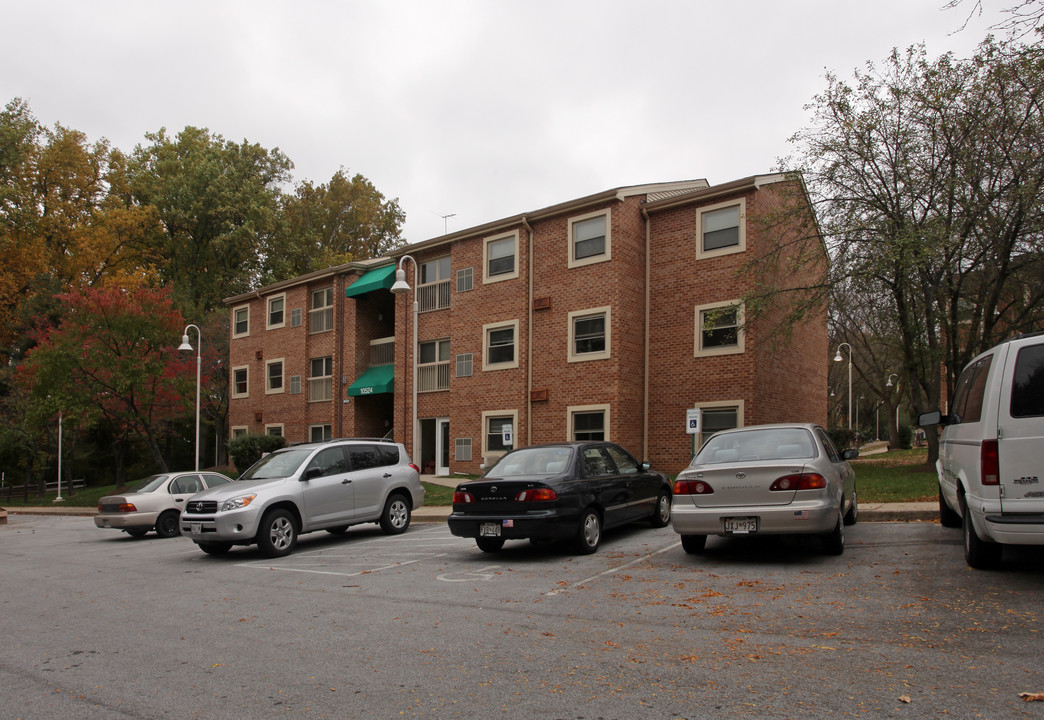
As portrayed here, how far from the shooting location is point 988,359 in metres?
7.39

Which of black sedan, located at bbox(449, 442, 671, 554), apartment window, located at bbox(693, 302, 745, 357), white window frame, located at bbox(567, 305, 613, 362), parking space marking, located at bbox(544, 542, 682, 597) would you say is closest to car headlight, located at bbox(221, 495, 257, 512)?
black sedan, located at bbox(449, 442, 671, 554)

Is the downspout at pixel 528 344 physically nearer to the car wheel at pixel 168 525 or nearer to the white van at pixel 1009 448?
the car wheel at pixel 168 525

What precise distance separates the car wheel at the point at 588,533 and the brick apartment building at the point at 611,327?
415 inches

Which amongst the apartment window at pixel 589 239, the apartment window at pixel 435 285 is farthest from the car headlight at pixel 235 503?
the apartment window at pixel 435 285

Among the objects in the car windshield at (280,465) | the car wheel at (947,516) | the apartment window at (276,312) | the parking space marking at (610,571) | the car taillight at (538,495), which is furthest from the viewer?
the apartment window at (276,312)

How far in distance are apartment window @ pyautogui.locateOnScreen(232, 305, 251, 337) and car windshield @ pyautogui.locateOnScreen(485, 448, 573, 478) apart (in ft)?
96.5

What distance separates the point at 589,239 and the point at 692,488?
49.6ft

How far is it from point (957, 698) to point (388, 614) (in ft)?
15.5

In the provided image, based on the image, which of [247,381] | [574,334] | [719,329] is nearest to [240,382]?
[247,381]

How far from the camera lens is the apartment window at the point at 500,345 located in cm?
2510

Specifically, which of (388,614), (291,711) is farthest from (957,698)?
(388,614)

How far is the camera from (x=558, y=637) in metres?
6.16

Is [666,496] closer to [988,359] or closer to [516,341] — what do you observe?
[988,359]

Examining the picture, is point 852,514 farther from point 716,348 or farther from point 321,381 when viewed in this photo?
point 321,381
